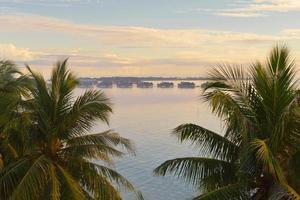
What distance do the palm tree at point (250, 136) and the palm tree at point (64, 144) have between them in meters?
2.90

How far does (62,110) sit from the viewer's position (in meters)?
16.8

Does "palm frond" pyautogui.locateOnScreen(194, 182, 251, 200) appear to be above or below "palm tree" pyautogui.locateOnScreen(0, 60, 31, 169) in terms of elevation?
below

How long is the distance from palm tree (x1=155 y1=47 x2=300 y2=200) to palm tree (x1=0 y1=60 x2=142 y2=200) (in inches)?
114

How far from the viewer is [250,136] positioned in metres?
13.6

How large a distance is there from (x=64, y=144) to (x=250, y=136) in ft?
22.7

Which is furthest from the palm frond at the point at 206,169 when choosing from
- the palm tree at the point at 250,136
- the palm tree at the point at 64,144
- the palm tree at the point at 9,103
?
the palm tree at the point at 9,103

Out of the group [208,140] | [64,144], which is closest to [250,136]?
[208,140]

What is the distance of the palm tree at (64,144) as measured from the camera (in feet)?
49.9

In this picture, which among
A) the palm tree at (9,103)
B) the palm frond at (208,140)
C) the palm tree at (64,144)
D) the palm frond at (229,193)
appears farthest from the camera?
the palm tree at (9,103)

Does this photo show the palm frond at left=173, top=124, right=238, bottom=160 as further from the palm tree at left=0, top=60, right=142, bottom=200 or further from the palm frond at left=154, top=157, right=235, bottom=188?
the palm tree at left=0, top=60, right=142, bottom=200

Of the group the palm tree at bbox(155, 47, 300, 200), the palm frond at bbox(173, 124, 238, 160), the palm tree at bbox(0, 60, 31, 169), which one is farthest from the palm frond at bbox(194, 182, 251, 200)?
the palm tree at bbox(0, 60, 31, 169)

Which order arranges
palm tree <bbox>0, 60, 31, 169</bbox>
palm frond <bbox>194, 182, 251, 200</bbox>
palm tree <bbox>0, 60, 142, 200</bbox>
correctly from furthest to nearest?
palm tree <bbox>0, 60, 31, 169</bbox> < palm tree <bbox>0, 60, 142, 200</bbox> < palm frond <bbox>194, 182, 251, 200</bbox>

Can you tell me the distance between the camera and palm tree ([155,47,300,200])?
1325cm

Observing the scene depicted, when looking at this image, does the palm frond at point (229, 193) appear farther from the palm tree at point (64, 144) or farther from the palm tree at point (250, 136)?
the palm tree at point (64, 144)
